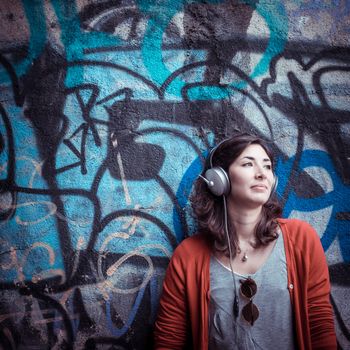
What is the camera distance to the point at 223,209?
2.10m

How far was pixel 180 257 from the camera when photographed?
2.06 meters

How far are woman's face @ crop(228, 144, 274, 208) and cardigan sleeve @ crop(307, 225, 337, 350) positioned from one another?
0.46 meters

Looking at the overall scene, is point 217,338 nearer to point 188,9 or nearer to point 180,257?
point 180,257

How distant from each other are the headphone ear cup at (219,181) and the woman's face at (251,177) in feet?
0.16

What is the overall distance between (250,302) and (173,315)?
49 centimetres

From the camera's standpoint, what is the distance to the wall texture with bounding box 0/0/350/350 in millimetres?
2186

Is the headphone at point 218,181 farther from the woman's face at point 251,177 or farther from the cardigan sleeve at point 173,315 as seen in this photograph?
the cardigan sleeve at point 173,315

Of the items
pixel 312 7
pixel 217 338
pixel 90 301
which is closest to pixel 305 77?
pixel 312 7

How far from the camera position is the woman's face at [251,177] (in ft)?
6.14

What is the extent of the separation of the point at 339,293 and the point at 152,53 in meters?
2.11

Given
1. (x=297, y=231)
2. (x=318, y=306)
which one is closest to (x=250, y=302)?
(x=318, y=306)

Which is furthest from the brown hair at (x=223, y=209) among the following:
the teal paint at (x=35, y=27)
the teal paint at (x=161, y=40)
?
the teal paint at (x=35, y=27)

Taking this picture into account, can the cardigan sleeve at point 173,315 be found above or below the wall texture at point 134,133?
below

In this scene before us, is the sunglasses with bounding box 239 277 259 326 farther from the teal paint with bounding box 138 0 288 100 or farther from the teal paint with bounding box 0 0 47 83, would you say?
the teal paint with bounding box 0 0 47 83
